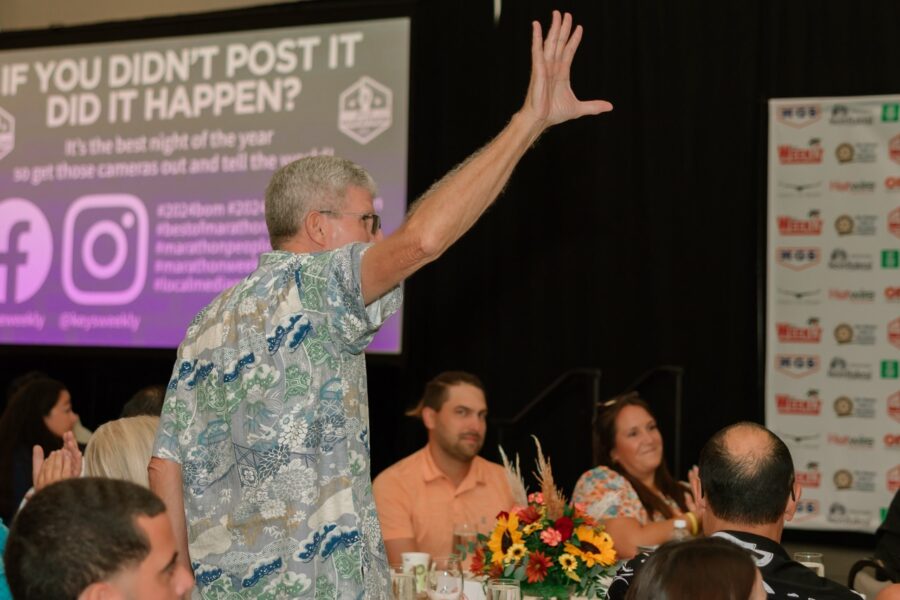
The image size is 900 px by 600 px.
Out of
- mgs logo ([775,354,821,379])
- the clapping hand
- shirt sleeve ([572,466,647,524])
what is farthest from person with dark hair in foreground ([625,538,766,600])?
mgs logo ([775,354,821,379])

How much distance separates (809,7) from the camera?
6258 mm

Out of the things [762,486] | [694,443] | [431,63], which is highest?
[431,63]

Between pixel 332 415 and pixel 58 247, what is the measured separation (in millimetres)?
5626

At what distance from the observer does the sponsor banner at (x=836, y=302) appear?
584 cm

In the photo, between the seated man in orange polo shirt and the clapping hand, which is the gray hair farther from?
the seated man in orange polo shirt

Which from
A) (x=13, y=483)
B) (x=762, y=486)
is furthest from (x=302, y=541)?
(x=13, y=483)

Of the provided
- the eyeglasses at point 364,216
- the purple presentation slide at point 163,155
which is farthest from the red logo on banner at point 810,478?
the eyeglasses at point 364,216

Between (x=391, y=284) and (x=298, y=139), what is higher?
(x=298, y=139)

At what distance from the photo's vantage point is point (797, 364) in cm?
605

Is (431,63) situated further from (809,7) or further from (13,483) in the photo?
(13,483)

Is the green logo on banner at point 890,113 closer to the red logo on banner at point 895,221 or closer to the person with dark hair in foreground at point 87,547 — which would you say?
the red logo on banner at point 895,221

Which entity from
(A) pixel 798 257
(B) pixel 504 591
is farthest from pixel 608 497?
(A) pixel 798 257

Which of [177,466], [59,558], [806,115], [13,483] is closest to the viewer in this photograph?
[59,558]

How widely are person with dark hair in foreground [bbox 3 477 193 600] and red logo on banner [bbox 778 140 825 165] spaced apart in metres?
5.17
